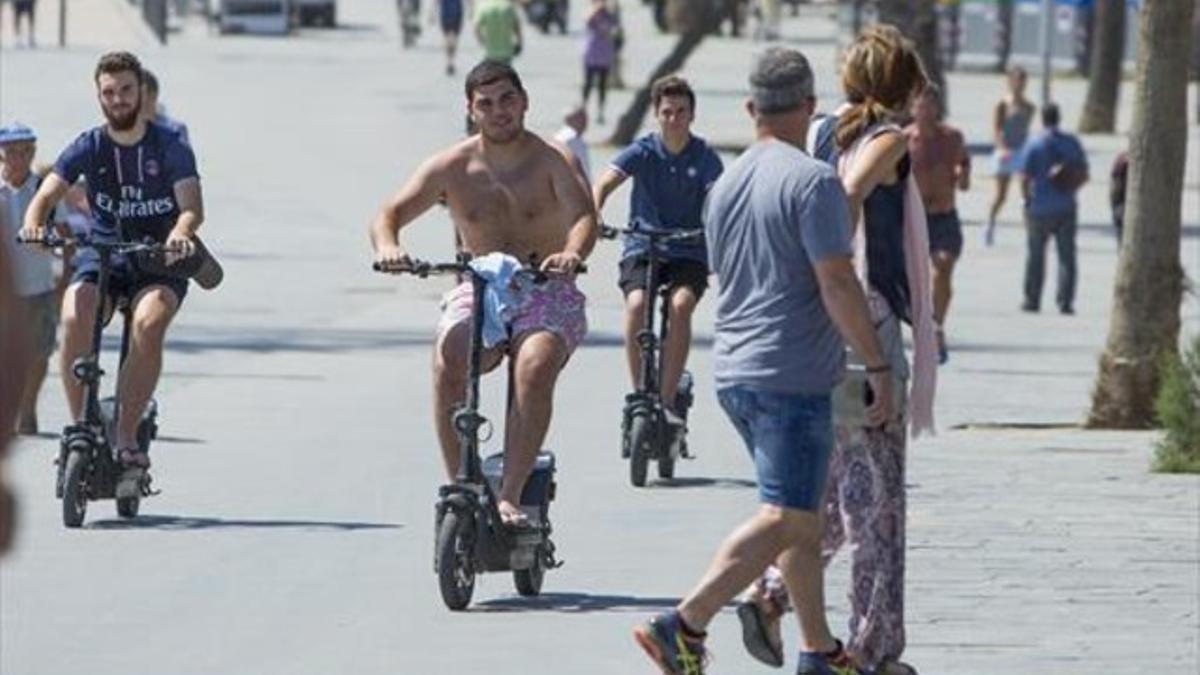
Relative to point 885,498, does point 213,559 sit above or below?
below

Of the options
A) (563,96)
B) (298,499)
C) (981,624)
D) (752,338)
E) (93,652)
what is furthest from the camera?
(563,96)

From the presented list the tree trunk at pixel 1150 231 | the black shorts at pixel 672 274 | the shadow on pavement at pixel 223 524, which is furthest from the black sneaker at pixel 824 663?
the tree trunk at pixel 1150 231

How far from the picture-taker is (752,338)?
387 inches

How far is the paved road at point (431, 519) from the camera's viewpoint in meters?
11.7

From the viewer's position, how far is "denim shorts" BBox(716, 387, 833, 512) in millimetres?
9758

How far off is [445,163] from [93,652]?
2.20m

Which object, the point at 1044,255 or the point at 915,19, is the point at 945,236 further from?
the point at 915,19

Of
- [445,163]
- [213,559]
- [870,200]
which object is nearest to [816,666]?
[870,200]

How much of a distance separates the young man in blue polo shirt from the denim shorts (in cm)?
679

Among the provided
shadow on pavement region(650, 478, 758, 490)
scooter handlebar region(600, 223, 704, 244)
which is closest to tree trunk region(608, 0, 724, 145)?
shadow on pavement region(650, 478, 758, 490)

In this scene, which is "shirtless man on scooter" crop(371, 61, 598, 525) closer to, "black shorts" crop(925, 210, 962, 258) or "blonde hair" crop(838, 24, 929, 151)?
"blonde hair" crop(838, 24, 929, 151)

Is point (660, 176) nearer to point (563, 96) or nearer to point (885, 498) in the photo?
point (885, 498)

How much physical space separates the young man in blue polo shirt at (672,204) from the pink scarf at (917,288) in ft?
20.9

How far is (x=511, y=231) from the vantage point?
41.6 feet
